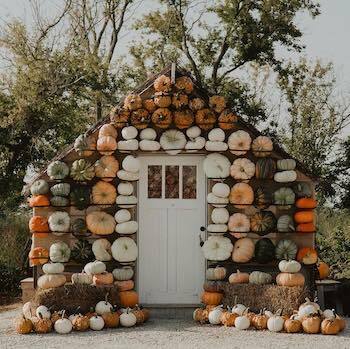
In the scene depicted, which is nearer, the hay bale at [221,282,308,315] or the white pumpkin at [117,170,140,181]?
the hay bale at [221,282,308,315]

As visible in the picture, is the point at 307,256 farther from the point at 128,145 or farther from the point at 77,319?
the point at 77,319

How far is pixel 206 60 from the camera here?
87.2 ft

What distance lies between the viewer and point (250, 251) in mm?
11125

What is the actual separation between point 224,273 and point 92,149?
2643 mm

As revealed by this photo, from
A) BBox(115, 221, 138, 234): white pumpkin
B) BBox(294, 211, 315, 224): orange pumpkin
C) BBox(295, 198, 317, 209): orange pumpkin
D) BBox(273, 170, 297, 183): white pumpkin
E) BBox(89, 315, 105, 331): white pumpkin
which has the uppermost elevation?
A: BBox(273, 170, 297, 183): white pumpkin

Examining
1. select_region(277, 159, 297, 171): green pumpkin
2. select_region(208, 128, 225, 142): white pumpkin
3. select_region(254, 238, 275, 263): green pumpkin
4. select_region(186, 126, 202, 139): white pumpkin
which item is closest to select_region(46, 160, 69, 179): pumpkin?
select_region(186, 126, 202, 139): white pumpkin

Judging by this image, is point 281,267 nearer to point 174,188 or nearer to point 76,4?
point 174,188

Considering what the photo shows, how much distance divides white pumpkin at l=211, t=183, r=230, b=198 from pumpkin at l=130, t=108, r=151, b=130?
1377mm

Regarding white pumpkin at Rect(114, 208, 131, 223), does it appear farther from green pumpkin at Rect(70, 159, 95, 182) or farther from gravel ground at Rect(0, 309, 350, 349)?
gravel ground at Rect(0, 309, 350, 349)

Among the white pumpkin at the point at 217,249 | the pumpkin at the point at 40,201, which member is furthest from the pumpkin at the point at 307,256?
the pumpkin at the point at 40,201

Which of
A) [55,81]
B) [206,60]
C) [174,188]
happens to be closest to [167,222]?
[174,188]

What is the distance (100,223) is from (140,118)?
1.64 m

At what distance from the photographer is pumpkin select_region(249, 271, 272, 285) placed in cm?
1088

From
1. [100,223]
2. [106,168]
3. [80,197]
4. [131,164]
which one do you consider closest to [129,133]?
[131,164]
